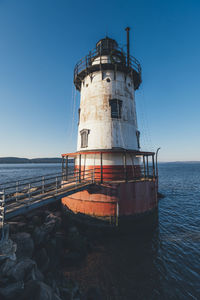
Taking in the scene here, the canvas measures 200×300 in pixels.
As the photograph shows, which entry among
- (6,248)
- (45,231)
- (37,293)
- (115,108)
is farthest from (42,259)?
(115,108)

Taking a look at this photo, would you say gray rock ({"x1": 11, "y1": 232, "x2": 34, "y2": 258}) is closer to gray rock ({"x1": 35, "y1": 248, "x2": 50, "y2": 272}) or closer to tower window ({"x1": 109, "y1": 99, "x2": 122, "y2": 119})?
gray rock ({"x1": 35, "y1": 248, "x2": 50, "y2": 272})

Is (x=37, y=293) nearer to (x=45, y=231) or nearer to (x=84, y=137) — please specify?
(x=45, y=231)

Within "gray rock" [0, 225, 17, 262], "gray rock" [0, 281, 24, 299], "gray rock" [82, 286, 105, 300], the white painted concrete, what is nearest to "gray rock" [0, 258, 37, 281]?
"gray rock" [0, 225, 17, 262]

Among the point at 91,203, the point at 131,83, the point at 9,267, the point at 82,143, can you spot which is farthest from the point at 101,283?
the point at 131,83

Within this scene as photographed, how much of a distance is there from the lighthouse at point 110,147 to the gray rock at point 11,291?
6971 millimetres

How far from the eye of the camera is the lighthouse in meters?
11.3

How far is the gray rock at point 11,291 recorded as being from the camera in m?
4.50

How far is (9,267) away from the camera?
212 inches

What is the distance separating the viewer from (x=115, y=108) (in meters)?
14.4

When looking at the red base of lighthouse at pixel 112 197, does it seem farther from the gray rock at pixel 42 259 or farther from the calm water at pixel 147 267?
the gray rock at pixel 42 259

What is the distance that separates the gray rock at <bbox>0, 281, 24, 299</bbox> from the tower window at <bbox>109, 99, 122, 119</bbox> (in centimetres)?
1296

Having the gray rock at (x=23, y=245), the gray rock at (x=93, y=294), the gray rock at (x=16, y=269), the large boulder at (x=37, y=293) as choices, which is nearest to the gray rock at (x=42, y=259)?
the gray rock at (x=23, y=245)

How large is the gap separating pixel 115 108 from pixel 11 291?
1394 centimetres

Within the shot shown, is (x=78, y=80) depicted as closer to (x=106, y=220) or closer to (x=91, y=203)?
(x=91, y=203)
